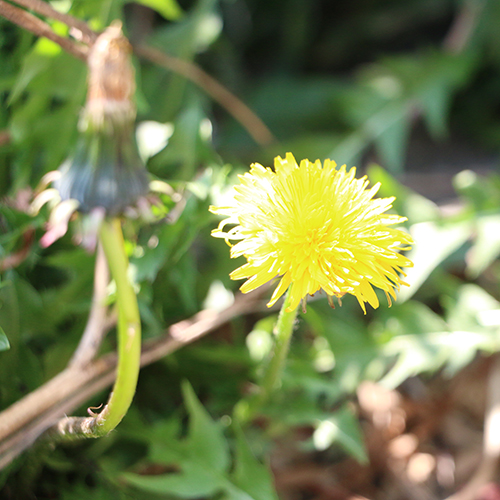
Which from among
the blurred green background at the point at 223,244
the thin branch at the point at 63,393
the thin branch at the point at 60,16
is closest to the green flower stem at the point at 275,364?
the blurred green background at the point at 223,244

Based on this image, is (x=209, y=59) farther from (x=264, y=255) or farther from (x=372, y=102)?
(x=264, y=255)

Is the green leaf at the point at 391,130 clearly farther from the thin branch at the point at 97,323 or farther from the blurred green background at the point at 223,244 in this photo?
Answer: the thin branch at the point at 97,323

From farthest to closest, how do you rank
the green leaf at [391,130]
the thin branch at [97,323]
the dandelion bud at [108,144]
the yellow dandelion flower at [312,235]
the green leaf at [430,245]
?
the green leaf at [391,130] → the green leaf at [430,245] → the thin branch at [97,323] → the dandelion bud at [108,144] → the yellow dandelion flower at [312,235]

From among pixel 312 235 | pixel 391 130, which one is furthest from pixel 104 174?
pixel 391 130

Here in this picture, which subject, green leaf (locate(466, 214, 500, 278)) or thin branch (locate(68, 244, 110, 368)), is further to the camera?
green leaf (locate(466, 214, 500, 278))

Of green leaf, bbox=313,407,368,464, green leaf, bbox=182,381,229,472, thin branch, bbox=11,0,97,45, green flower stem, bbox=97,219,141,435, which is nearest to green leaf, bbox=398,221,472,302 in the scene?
green leaf, bbox=313,407,368,464

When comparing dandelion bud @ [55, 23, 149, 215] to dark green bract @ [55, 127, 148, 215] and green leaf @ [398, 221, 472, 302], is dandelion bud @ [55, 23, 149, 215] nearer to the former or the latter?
dark green bract @ [55, 127, 148, 215]
